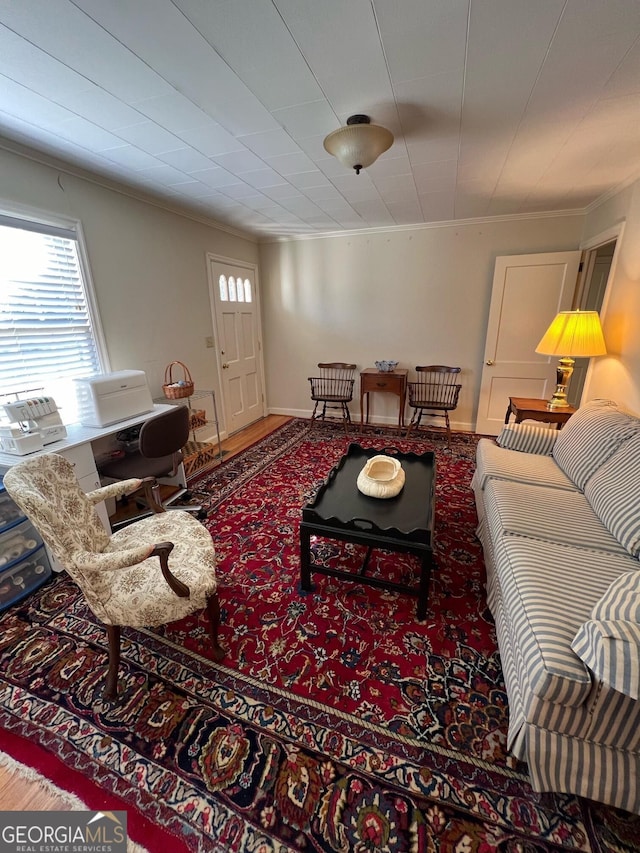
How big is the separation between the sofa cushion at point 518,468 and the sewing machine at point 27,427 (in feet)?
8.97

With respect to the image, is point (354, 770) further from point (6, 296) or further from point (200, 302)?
point (200, 302)

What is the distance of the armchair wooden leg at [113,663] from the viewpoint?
137 cm

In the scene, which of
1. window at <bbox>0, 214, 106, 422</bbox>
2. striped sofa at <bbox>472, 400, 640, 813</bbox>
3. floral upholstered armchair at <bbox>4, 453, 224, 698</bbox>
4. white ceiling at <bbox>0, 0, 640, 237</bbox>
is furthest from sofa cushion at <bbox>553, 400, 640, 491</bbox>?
window at <bbox>0, 214, 106, 422</bbox>

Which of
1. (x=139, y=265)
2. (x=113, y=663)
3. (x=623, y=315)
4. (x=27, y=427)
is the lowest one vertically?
(x=113, y=663)

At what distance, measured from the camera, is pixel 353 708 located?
1.33 metres

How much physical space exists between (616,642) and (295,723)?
1082 millimetres

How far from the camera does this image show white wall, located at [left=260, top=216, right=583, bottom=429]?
12.9ft

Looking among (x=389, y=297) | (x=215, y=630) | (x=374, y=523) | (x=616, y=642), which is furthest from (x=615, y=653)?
(x=389, y=297)

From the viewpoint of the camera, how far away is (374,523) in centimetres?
171

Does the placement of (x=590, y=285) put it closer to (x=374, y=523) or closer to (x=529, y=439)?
(x=529, y=439)

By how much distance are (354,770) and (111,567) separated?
3.49 ft

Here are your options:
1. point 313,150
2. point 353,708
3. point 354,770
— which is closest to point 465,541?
point 353,708

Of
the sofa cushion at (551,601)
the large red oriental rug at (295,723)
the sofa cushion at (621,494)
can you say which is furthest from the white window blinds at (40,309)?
the sofa cushion at (621,494)

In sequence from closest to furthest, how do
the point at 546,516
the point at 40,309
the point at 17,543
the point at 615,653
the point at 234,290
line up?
the point at 615,653, the point at 546,516, the point at 17,543, the point at 40,309, the point at 234,290
